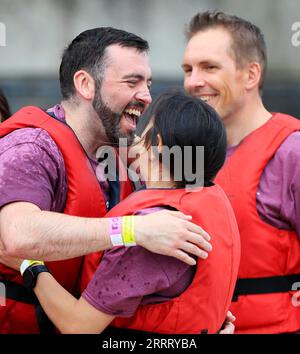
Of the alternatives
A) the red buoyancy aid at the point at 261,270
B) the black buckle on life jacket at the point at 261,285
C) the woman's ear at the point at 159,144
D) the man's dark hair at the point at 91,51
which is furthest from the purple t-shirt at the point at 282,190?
the woman's ear at the point at 159,144

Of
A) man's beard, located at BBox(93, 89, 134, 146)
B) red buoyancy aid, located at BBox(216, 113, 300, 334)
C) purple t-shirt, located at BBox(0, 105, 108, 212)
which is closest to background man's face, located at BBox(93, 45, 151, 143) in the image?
man's beard, located at BBox(93, 89, 134, 146)

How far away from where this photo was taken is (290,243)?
341 cm

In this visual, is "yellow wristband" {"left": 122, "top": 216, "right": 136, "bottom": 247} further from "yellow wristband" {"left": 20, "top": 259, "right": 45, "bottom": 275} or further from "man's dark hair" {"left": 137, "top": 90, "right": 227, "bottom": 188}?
"yellow wristband" {"left": 20, "top": 259, "right": 45, "bottom": 275}

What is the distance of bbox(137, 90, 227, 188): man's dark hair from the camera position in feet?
8.77

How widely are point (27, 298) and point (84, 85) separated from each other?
0.93 meters

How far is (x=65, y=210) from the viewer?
120 inches

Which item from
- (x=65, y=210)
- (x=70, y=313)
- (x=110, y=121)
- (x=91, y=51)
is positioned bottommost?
(x=70, y=313)

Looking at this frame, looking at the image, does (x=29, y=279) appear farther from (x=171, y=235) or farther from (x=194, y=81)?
(x=194, y=81)

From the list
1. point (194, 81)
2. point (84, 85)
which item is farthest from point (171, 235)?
point (194, 81)

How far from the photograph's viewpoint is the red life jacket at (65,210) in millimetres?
3061

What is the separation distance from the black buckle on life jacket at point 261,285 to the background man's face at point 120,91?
81 cm

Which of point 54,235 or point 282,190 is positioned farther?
point 282,190
